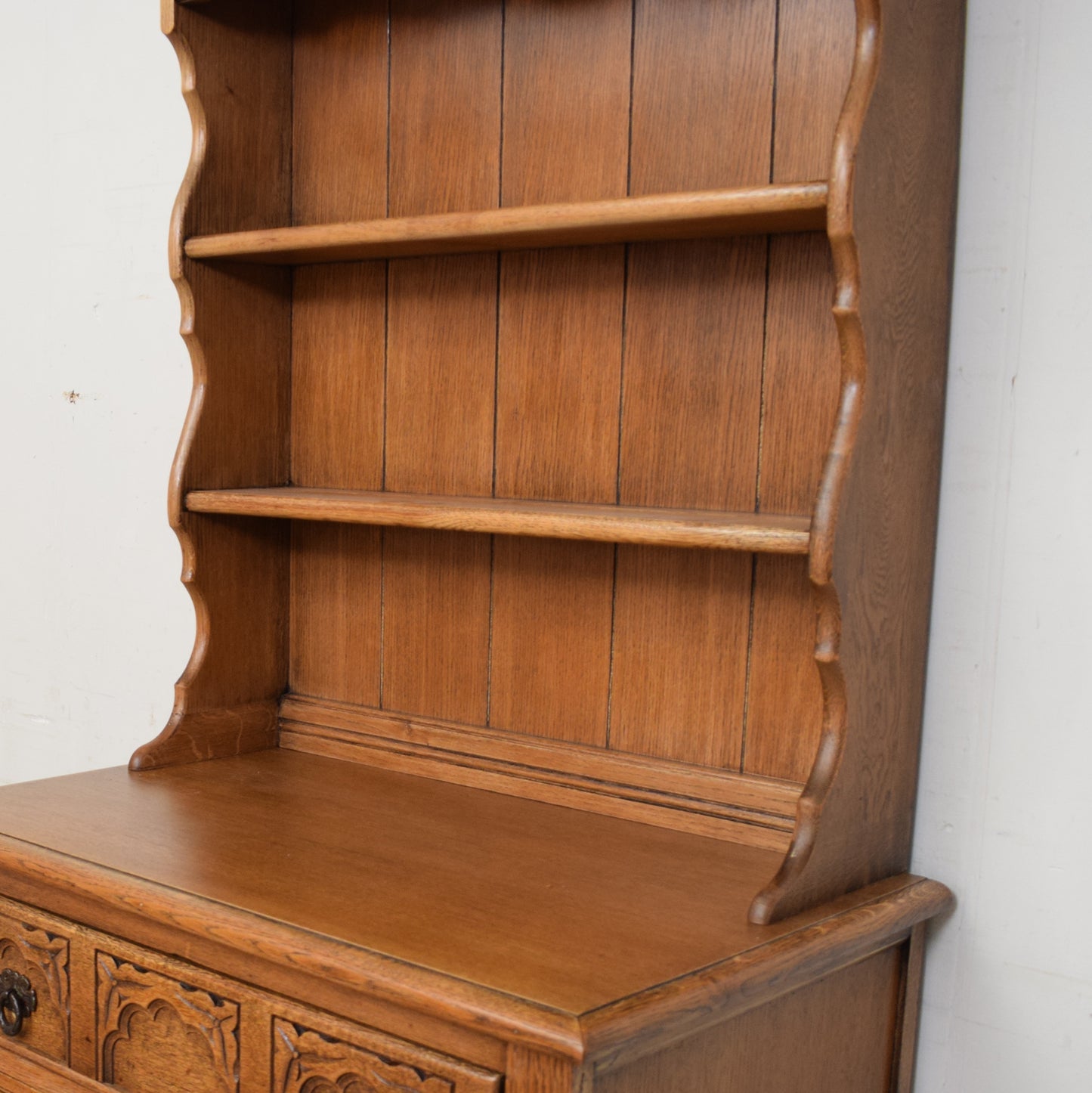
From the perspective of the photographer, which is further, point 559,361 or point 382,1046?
point 559,361

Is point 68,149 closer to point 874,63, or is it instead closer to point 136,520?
point 136,520

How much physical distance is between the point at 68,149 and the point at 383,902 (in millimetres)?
1859

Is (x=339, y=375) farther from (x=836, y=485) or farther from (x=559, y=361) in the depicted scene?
(x=836, y=485)

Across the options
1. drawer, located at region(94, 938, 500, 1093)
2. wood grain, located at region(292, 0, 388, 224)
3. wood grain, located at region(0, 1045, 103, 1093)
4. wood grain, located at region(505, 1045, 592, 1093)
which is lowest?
wood grain, located at region(0, 1045, 103, 1093)

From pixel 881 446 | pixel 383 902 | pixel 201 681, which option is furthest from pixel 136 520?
pixel 881 446

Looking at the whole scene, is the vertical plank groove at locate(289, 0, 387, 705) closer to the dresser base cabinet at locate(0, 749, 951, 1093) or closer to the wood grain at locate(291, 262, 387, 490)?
the wood grain at locate(291, 262, 387, 490)

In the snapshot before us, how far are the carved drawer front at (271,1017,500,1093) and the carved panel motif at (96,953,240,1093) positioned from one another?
0.08 metres

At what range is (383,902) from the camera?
4.63 ft

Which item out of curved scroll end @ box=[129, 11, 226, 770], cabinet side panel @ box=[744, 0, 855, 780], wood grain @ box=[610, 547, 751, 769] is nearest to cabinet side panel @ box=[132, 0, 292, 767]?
curved scroll end @ box=[129, 11, 226, 770]

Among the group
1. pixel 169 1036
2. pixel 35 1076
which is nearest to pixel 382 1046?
pixel 169 1036

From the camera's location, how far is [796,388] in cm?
167

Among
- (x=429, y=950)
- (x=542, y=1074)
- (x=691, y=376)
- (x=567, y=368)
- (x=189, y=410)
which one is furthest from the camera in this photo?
A: (x=189, y=410)

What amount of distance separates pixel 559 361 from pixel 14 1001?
110cm

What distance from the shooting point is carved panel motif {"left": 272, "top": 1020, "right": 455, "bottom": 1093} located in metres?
1.28
